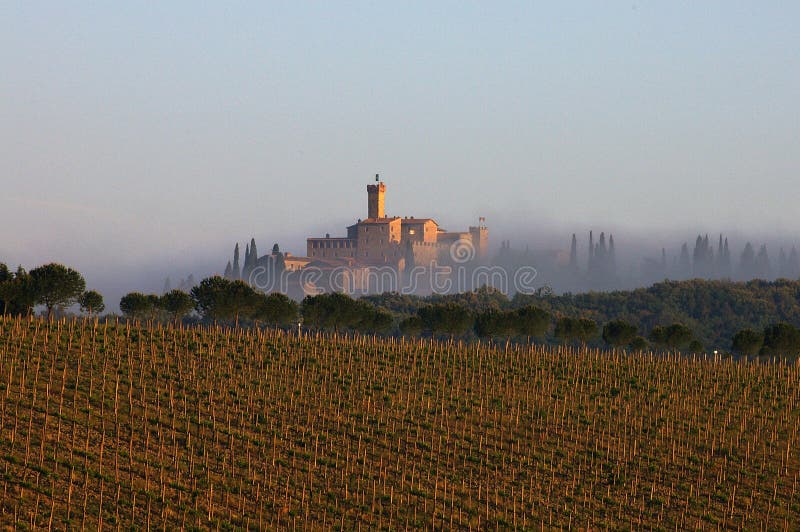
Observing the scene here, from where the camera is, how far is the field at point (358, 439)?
46.3 m

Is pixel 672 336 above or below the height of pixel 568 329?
below

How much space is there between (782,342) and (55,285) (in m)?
70.4

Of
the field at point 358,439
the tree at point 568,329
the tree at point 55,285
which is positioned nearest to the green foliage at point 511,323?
the tree at point 568,329

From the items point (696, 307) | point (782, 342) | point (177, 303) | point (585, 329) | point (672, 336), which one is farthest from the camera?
point (696, 307)

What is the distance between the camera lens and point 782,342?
366 feet

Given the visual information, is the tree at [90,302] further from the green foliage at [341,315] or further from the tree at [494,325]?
the tree at [494,325]

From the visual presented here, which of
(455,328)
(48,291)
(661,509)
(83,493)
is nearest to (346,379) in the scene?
(661,509)

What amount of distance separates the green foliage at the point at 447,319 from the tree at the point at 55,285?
124 feet

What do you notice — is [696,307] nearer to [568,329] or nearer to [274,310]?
[568,329]

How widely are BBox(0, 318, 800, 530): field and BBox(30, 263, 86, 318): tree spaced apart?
73.8ft

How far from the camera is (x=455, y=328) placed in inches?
4791

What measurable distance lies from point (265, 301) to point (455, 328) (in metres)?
20.9

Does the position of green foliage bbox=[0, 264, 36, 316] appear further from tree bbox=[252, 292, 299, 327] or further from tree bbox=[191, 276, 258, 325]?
tree bbox=[252, 292, 299, 327]

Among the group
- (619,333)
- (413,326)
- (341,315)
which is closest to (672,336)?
(619,333)
